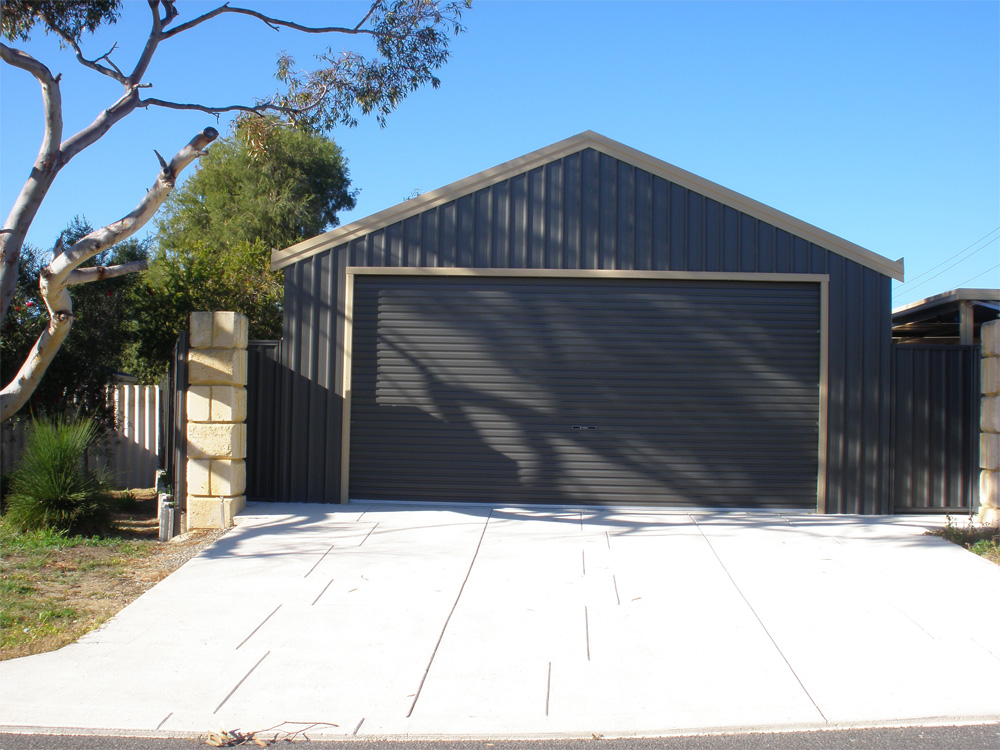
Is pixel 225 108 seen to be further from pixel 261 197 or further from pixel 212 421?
pixel 261 197

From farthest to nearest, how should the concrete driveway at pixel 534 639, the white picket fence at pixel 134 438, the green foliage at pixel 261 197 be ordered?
the green foliage at pixel 261 197, the white picket fence at pixel 134 438, the concrete driveway at pixel 534 639

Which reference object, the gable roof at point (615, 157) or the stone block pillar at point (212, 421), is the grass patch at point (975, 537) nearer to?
the gable roof at point (615, 157)

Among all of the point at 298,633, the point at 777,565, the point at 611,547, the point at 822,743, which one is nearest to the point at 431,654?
the point at 298,633

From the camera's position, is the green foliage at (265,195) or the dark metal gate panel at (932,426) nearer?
the dark metal gate panel at (932,426)

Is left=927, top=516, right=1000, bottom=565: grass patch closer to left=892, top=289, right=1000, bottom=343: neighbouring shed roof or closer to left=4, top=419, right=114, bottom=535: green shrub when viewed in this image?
left=892, top=289, right=1000, bottom=343: neighbouring shed roof

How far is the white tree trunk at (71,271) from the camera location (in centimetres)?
873

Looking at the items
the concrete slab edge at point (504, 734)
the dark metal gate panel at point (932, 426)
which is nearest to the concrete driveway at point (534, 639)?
the concrete slab edge at point (504, 734)

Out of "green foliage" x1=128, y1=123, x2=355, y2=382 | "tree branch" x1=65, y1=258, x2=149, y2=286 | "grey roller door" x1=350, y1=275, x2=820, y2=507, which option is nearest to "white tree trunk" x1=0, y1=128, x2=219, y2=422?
"tree branch" x1=65, y1=258, x2=149, y2=286

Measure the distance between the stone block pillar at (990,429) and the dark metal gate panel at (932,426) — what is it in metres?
0.35

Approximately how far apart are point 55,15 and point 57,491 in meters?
7.49

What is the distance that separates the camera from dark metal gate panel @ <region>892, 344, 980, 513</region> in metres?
9.52

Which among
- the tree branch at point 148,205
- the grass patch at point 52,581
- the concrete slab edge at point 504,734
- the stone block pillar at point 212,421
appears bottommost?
the concrete slab edge at point 504,734

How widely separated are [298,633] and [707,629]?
109 inches

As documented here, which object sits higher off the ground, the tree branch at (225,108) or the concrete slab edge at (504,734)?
the tree branch at (225,108)
